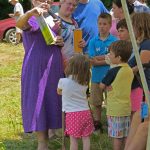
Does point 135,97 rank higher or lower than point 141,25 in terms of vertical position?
lower

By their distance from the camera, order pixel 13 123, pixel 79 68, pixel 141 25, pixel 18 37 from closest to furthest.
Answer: pixel 141 25 < pixel 79 68 < pixel 13 123 < pixel 18 37

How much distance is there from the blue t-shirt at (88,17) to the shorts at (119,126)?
4.56 ft

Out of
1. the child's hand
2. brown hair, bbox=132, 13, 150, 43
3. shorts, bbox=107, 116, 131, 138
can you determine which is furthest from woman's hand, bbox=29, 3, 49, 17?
shorts, bbox=107, 116, 131, 138

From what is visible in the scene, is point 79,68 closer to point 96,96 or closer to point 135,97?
point 135,97

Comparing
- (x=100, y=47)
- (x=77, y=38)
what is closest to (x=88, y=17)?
(x=100, y=47)

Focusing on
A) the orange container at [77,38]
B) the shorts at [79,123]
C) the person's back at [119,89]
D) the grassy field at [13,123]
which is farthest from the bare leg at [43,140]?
the orange container at [77,38]

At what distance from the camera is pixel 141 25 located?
4227mm

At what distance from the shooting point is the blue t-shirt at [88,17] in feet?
19.0

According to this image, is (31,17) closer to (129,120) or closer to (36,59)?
(36,59)

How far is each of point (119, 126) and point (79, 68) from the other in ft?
2.23

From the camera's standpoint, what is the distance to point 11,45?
15.2 metres

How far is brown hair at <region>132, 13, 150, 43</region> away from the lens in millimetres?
4234

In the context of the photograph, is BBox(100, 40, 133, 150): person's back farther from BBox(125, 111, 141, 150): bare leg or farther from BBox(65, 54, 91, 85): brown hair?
BBox(125, 111, 141, 150): bare leg

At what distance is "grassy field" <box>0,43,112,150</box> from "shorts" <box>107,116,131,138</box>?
0.65 meters
